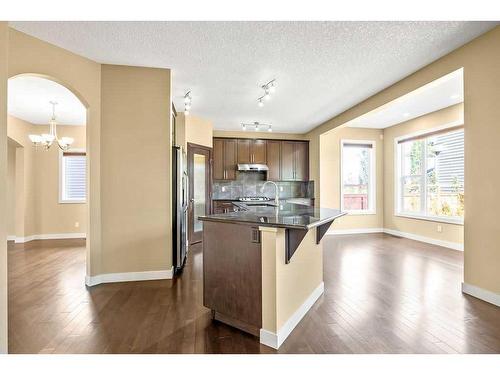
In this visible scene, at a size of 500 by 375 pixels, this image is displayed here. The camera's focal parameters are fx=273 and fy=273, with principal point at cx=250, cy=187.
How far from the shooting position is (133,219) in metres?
3.56

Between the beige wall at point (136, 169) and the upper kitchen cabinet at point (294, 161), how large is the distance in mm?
4307

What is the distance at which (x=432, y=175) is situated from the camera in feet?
19.7

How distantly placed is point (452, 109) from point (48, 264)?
774cm

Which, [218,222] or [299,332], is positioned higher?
[218,222]

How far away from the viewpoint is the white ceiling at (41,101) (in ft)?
13.3

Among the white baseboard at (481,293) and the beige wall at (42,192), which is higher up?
the beige wall at (42,192)

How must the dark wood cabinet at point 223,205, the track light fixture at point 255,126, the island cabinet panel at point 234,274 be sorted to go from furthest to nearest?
1. the dark wood cabinet at point 223,205
2. the track light fixture at point 255,126
3. the island cabinet panel at point 234,274

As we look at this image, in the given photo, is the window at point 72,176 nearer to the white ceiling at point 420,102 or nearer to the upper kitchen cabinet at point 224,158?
the upper kitchen cabinet at point 224,158

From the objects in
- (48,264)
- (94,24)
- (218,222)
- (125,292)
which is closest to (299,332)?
(218,222)

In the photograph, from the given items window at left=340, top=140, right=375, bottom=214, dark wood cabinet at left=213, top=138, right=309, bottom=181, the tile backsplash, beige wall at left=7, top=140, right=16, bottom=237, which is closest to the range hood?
dark wood cabinet at left=213, top=138, right=309, bottom=181

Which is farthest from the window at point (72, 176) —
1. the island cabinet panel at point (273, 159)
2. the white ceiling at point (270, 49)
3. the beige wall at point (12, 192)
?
the island cabinet panel at point (273, 159)

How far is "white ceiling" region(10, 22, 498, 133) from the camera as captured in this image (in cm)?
266
